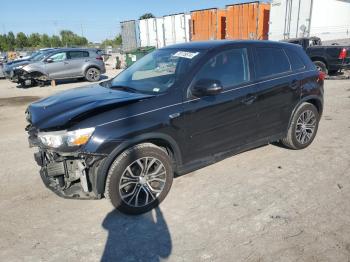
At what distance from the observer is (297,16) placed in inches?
664

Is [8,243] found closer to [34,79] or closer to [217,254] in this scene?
[217,254]

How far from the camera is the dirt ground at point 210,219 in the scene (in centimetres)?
294

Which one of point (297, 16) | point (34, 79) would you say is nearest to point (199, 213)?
point (34, 79)

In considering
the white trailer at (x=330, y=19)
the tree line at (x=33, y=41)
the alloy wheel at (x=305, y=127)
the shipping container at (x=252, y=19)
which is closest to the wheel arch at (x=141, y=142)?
the alloy wheel at (x=305, y=127)

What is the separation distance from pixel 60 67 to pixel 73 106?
1252cm

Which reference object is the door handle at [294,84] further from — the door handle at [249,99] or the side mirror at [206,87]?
the side mirror at [206,87]

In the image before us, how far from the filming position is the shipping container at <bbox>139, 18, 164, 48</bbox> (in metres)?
27.0

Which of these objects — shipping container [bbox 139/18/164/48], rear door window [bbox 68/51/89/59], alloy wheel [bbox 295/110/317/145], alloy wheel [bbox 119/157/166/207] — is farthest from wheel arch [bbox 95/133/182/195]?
shipping container [bbox 139/18/164/48]

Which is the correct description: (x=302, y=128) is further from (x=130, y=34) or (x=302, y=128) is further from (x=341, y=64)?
→ (x=130, y=34)

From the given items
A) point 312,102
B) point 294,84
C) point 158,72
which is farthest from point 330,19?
point 158,72

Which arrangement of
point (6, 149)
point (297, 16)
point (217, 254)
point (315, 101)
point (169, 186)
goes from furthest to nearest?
point (297, 16)
point (6, 149)
point (315, 101)
point (169, 186)
point (217, 254)

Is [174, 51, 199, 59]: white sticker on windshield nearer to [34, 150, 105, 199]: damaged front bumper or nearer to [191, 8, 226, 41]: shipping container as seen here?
[34, 150, 105, 199]: damaged front bumper

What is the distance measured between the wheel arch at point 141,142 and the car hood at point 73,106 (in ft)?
1.38

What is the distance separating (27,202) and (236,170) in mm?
2726
